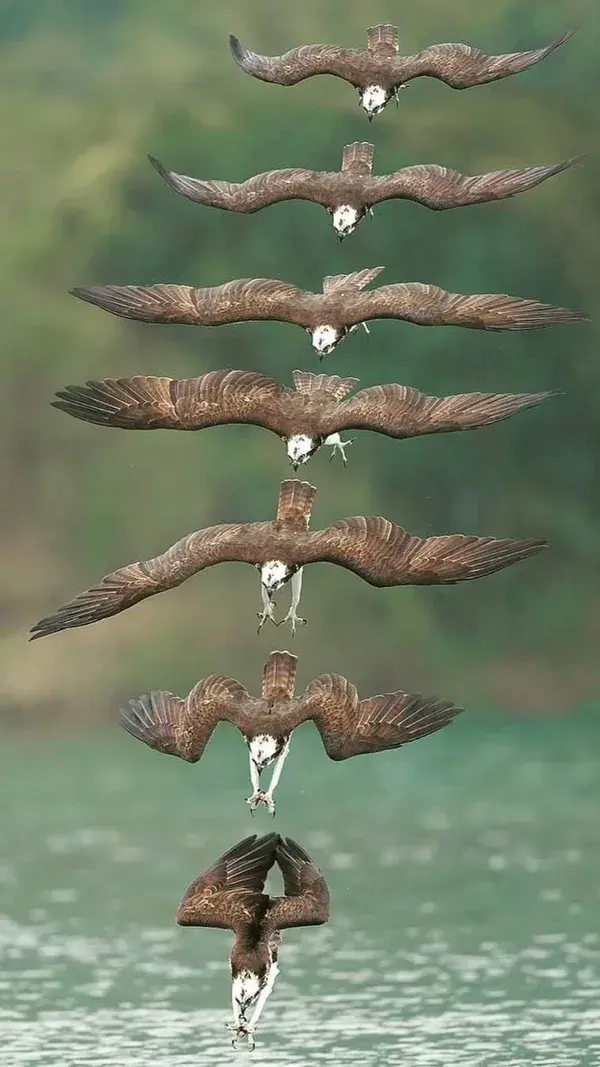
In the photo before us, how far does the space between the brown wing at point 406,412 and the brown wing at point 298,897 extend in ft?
13.1

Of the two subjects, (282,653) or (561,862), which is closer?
(282,653)

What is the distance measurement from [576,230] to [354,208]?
44.5m

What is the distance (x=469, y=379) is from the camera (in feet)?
214

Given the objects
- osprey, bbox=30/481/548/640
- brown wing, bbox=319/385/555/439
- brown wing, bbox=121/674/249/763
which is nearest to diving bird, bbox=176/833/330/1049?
brown wing, bbox=121/674/249/763

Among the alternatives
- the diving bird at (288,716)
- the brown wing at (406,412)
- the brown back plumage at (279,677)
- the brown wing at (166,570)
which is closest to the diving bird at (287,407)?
the brown wing at (406,412)

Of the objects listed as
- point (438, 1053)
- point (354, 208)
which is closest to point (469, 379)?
point (438, 1053)

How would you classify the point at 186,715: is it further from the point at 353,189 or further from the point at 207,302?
the point at 353,189

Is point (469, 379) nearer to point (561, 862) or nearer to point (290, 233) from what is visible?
point (290, 233)

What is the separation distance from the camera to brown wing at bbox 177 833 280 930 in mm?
22297

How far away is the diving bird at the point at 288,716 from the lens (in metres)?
21.8

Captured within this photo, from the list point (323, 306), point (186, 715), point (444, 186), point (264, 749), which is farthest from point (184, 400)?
point (444, 186)

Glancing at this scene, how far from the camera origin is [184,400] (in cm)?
2411

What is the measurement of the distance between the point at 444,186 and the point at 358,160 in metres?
1.05

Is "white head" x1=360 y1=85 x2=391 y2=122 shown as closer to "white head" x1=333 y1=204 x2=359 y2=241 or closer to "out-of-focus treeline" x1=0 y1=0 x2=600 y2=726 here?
"white head" x1=333 y1=204 x2=359 y2=241
